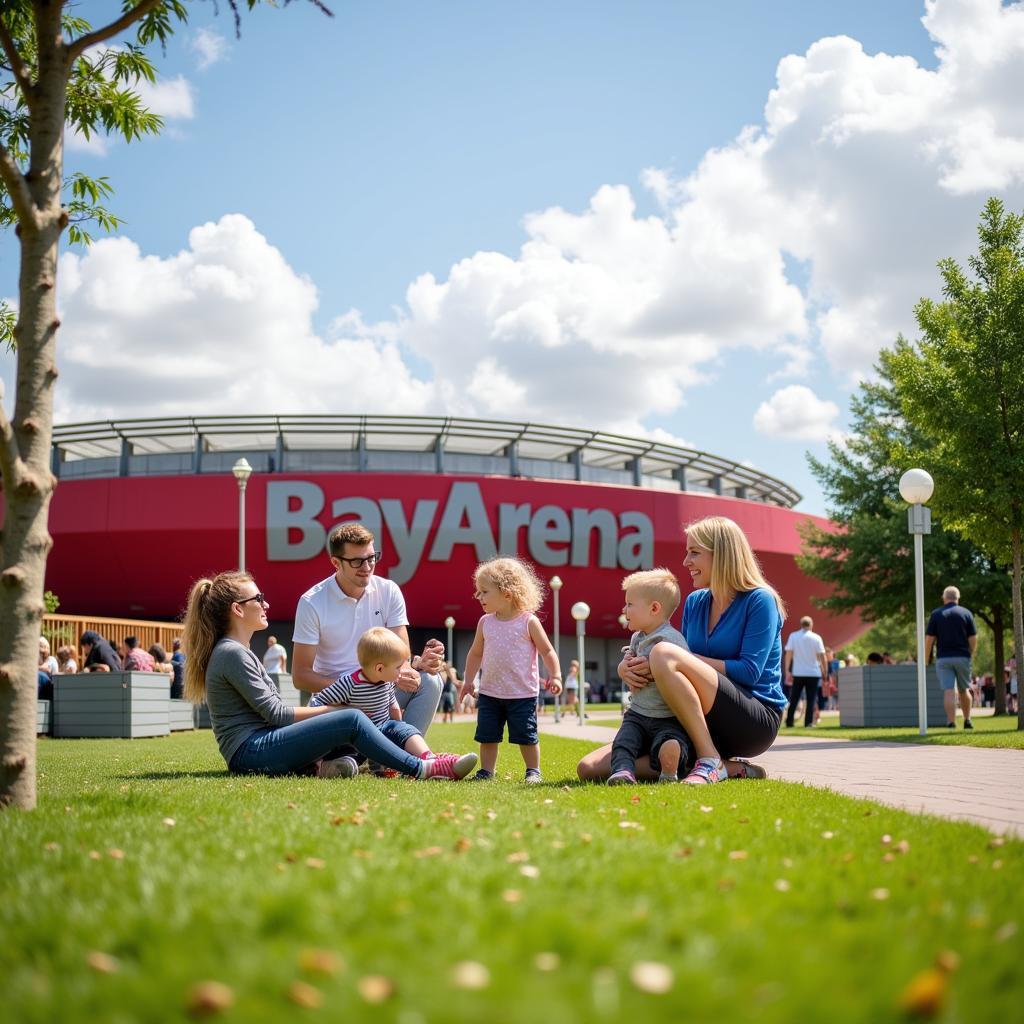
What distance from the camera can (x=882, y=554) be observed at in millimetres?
25672

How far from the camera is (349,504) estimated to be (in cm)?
3578

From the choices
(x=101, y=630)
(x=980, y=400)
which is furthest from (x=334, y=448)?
(x=980, y=400)

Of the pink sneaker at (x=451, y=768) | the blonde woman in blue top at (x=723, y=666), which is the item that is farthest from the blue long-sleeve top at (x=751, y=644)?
the pink sneaker at (x=451, y=768)

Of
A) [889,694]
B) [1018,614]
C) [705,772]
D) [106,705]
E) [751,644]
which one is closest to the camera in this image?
[705,772]

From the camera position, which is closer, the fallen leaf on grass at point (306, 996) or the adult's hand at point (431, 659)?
the fallen leaf on grass at point (306, 996)

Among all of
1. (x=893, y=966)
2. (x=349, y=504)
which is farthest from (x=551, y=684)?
(x=349, y=504)

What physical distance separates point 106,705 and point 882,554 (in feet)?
63.3

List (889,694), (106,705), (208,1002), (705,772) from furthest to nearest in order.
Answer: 1. (889,694)
2. (106,705)
3. (705,772)
4. (208,1002)

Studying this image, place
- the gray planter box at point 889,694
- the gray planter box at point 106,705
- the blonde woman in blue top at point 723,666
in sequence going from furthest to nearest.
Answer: the gray planter box at point 889,694 < the gray planter box at point 106,705 < the blonde woman in blue top at point 723,666

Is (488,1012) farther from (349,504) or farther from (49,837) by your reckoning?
(349,504)

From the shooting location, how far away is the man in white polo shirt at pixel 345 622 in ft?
22.8

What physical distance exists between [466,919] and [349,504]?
112ft

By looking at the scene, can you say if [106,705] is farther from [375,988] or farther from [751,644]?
[375,988]

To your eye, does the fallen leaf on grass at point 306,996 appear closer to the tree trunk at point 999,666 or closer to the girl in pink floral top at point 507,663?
the girl in pink floral top at point 507,663
